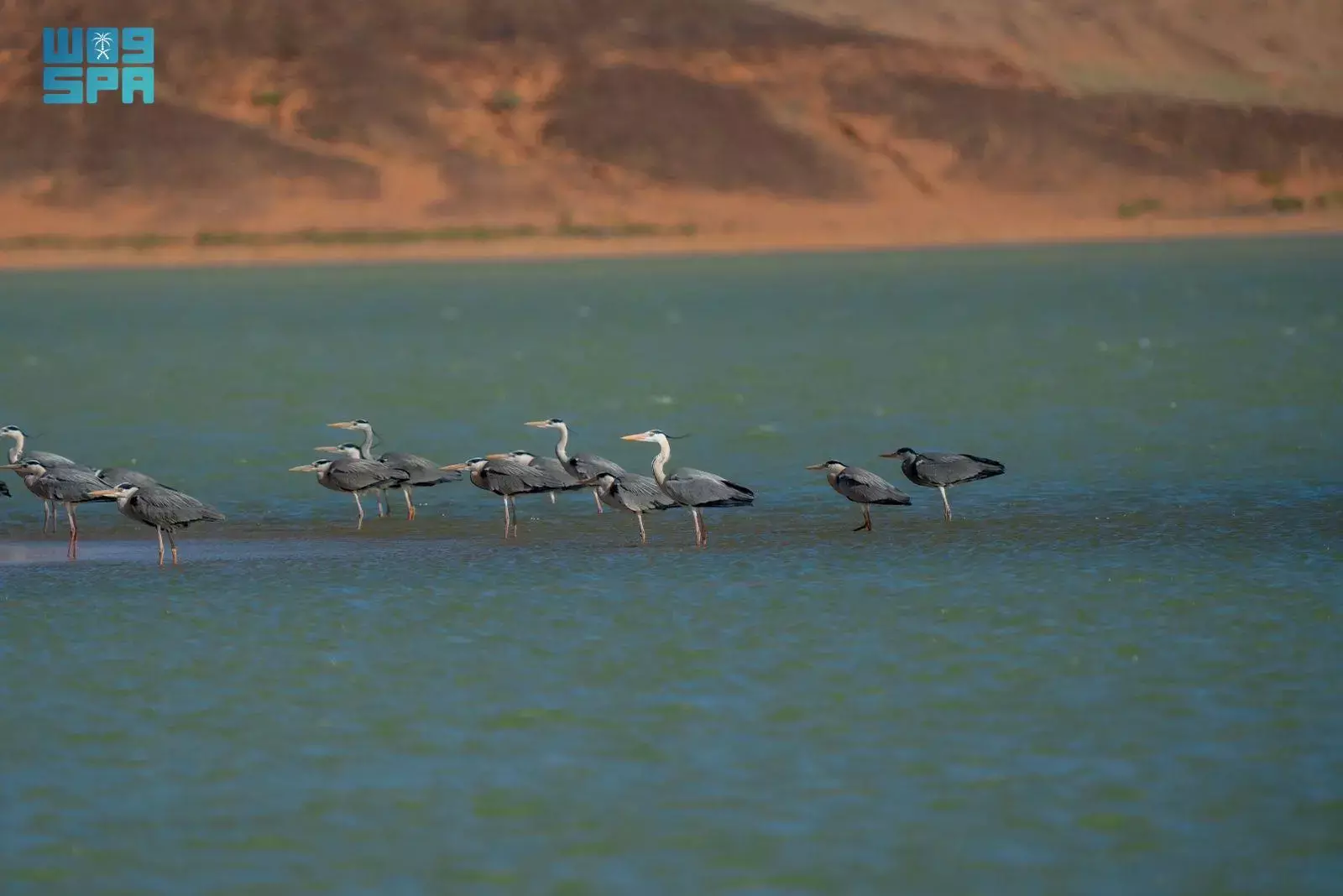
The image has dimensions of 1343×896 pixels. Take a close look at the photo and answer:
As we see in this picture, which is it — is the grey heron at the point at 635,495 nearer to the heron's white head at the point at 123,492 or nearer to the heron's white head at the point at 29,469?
the heron's white head at the point at 123,492

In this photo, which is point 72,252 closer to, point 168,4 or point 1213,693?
point 168,4

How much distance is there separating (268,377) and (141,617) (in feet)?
96.5

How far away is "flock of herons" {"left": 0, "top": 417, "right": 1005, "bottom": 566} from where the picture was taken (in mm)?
22062

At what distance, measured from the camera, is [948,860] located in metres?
12.5

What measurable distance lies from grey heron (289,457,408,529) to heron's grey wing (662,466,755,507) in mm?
3105

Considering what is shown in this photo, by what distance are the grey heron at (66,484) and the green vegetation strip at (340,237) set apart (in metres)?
95.9

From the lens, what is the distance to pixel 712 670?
55.7ft

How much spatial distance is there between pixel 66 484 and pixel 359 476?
278 cm

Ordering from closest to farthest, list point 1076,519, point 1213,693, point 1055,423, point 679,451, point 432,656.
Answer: point 1213,693 < point 432,656 < point 1076,519 < point 679,451 < point 1055,423

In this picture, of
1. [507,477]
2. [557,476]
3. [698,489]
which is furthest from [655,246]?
[698,489]

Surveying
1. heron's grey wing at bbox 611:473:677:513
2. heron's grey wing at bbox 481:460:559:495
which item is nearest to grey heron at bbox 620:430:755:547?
heron's grey wing at bbox 611:473:677:513

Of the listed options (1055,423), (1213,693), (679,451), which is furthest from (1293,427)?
(1213,693)

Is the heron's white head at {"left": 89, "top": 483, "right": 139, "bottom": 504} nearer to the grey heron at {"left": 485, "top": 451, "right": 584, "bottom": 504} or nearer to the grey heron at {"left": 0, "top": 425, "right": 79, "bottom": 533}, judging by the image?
the grey heron at {"left": 0, "top": 425, "right": 79, "bottom": 533}

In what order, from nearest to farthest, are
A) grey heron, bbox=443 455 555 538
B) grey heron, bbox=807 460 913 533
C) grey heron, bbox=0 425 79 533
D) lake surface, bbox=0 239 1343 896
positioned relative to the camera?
1. lake surface, bbox=0 239 1343 896
2. grey heron, bbox=807 460 913 533
3. grey heron, bbox=443 455 555 538
4. grey heron, bbox=0 425 79 533
